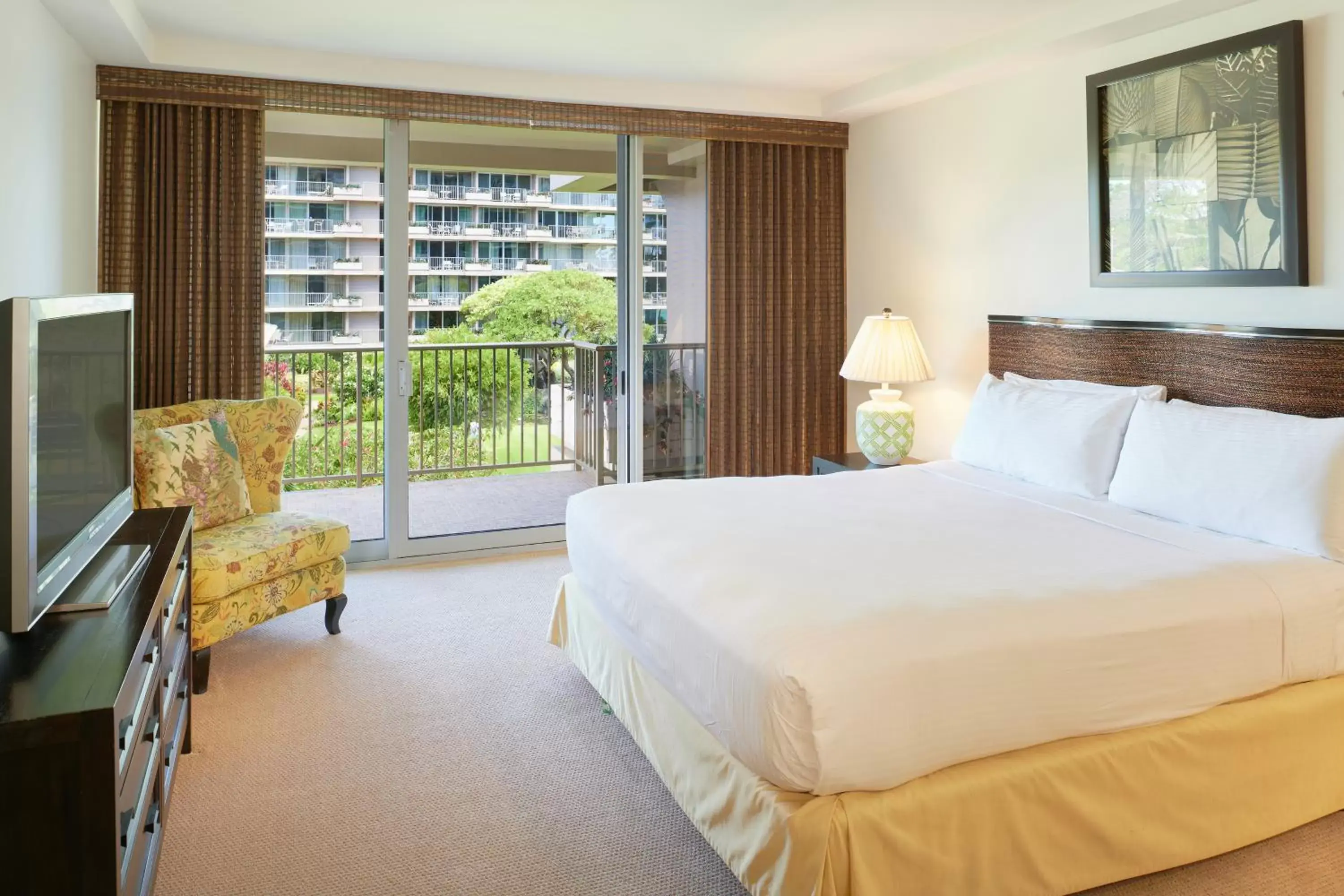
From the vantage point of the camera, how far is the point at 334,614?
12.9 ft

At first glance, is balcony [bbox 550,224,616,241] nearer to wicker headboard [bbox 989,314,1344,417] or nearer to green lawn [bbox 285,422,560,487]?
green lawn [bbox 285,422,560,487]

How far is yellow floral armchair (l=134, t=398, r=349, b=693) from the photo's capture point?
335 centimetres

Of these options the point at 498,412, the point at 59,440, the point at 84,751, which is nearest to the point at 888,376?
the point at 498,412

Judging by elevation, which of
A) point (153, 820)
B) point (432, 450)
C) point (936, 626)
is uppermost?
point (432, 450)

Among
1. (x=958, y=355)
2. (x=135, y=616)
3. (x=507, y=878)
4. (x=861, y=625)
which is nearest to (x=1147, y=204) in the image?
(x=958, y=355)

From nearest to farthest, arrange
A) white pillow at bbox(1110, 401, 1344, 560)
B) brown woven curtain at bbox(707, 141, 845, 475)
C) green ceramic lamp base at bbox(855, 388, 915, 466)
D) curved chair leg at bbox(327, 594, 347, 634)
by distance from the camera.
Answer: white pillow at bbox(1110, 401, 1344, 560) → curved chair leg at bbox(327, 594, 347, 634) → green ceramic lamp base at bbox(855, 388, 915, 466) → brown woven curtain at bbox(707, 141, 845, 475)

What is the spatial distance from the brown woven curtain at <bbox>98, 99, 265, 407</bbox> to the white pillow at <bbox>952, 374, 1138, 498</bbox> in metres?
3.22

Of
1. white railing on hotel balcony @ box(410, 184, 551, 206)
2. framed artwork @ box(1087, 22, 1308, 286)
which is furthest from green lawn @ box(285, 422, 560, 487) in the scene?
framed artwork @ box(1087, 22, 1308, 286)

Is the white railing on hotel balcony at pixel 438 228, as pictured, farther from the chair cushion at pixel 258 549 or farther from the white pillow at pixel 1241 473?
the white pillow at pixel 1241 473

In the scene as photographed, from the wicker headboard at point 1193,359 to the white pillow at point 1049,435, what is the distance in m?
0.21

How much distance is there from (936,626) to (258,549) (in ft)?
8.19

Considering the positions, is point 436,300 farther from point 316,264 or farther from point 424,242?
point 316,264

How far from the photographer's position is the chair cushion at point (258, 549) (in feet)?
10.9

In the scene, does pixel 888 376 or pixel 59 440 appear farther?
pixel 888 376
